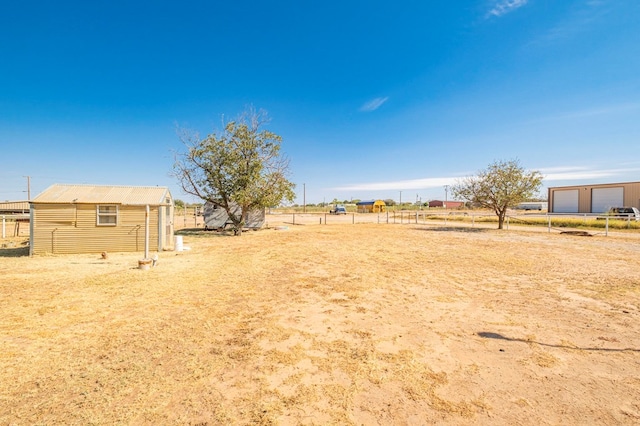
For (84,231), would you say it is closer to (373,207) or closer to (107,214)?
(107,214)

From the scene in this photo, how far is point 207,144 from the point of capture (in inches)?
778

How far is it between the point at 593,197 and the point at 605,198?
1266mm

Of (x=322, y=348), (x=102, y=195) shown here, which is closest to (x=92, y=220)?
(x=102, y=195)

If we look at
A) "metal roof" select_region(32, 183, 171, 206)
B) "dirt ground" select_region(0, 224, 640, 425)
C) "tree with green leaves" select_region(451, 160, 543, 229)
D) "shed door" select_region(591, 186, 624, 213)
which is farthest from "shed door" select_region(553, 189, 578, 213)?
"metal roof" select_region(32, 183, 171, 206)

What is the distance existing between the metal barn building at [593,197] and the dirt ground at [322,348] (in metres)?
35.3

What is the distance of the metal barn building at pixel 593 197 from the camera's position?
32.1 meters

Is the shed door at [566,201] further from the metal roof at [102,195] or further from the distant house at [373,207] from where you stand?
the metal roof at [102,195]

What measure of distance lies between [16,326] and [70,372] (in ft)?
8.20

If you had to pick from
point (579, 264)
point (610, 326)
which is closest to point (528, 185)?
point (579, 264)

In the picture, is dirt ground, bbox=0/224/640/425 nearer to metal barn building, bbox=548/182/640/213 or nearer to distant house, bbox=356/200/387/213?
metal barn building, bbox=548/182/640/213

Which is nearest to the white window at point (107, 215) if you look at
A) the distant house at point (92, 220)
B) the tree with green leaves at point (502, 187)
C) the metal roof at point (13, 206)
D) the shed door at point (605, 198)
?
the distant house at point (92, 220)

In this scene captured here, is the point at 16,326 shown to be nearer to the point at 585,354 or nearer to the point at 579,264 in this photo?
the point at 585,354

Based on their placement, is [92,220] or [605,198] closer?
[92,220]

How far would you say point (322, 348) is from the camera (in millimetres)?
4191
